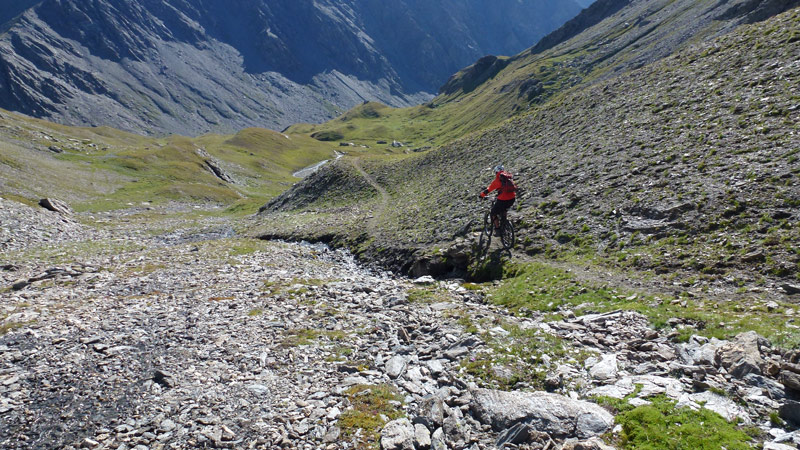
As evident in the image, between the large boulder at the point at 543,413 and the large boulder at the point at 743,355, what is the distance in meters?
3.51

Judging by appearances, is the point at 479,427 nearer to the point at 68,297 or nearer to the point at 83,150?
the point at 68,297

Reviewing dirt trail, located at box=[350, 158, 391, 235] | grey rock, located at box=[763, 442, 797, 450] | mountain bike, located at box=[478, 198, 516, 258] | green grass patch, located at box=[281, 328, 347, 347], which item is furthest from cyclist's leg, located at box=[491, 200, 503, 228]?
grey rock, located at box=[763, 442, 797, 450]

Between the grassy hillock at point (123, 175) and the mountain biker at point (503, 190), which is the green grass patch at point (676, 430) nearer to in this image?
the mountain biker at point (503, 190)

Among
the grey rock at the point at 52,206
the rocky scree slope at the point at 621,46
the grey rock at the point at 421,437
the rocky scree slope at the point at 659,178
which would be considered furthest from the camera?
the rocky scree slope at the point at 621,46

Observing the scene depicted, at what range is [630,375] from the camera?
34.4 ft

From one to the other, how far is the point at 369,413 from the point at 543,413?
4461 millimetres

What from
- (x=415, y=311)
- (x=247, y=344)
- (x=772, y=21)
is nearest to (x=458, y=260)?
(x=415, y=311)

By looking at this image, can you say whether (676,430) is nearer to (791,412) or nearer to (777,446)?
(777,446)

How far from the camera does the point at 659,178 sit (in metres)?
24.1

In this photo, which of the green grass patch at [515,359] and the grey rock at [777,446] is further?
the green grass patch at [515,359]

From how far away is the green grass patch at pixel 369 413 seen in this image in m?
9.88

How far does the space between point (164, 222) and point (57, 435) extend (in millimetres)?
55212

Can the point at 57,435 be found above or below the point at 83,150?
below

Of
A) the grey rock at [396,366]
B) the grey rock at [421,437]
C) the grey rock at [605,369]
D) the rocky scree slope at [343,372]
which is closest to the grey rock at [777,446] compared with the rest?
the rocky scree slope at [343,372]
